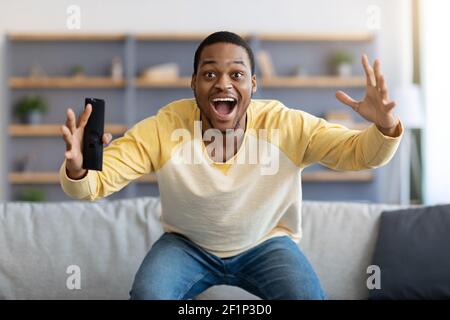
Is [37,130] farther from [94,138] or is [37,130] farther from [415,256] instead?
[94,138]

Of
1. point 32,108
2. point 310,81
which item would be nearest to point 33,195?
point 32,108

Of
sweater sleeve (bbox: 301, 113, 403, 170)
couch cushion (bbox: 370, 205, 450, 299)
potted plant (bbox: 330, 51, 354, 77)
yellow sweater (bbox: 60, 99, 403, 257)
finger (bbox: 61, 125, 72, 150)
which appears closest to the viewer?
finger (bbox: 61, 125, 72, 150)

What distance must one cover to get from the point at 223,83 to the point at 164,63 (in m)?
3.76

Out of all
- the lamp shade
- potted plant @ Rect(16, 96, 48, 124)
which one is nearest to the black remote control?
the lamp shade

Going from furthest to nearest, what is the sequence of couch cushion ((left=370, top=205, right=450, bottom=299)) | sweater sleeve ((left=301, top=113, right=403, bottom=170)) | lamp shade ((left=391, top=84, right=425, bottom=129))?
lamp shade ((left=391, top=84, right=425, bottom=129)) → couch cushion ((left=370, top=205, right=450, bottom=299)) → sweater sleeve ((left=301, top=113, right=403, bottom=170))

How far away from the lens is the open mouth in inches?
51.5

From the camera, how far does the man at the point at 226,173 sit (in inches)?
51.2

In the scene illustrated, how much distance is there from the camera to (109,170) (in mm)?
1305

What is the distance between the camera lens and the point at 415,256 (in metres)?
1.93

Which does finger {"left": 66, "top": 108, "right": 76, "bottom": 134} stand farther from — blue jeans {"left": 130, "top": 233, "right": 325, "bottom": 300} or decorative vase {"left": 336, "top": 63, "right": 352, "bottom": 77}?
decorative vase {"left": 336, "top": 63, "right": 352, "bottom": 77}

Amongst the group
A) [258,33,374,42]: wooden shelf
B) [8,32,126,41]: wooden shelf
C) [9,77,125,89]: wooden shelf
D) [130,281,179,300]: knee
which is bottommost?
[130,281,179,300]: knee

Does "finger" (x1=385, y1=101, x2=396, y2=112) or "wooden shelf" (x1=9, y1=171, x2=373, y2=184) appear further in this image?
"wooden shelf" (x1=9, y1=171, x2=373, y2=184)
